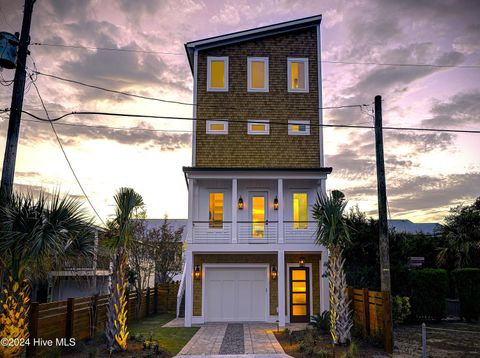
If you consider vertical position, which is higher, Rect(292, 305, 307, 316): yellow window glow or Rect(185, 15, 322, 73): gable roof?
Rect(185, 15, 322, 73): gable roof

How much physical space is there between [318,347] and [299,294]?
6734 mm

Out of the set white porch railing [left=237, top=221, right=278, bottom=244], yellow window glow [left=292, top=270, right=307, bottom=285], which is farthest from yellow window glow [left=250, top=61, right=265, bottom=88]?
yellow window glow [left=292, top=270, right=307, bottom=285]

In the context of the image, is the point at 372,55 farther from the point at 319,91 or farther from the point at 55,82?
the point at 55,82

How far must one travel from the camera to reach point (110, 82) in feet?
57.7

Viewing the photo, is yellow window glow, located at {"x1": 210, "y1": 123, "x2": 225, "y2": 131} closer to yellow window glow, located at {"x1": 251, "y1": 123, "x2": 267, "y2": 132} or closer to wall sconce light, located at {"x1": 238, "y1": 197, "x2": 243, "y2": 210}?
yellow window glow, located at {"x1": 251, "y1": 123, "x2": 267, "y2": 132}

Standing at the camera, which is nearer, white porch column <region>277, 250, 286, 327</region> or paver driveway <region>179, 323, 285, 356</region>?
paver driveway <region>179, 323, 285, 356</region>

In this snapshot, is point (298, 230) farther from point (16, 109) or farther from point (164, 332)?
point (16, 109)

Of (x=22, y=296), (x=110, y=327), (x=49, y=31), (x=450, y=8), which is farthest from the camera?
(x=450, y=8)

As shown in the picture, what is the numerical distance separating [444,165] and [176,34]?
1432cm

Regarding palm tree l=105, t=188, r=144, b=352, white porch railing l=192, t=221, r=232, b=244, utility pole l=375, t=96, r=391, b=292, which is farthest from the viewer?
white porch railing l=192, t=221, r=232, b=244

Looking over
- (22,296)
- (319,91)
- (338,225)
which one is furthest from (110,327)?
(319,91)

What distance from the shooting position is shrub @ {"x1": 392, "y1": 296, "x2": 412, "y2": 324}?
15.1 meters

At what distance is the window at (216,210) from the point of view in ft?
60.7

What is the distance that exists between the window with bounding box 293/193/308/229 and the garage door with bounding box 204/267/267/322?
101 inches
